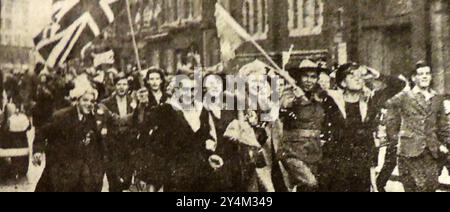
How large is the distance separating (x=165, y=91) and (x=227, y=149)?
0.31m

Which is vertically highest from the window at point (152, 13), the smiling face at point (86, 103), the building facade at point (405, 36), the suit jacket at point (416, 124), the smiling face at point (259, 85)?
the window at point (152, 13)

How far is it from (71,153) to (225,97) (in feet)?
1.97

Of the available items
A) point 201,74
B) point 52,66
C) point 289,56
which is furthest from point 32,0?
point 289,56

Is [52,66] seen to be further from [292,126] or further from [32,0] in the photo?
[292,126]

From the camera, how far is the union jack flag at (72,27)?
1.60 meters

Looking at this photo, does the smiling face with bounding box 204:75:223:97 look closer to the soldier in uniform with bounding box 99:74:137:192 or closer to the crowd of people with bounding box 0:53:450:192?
the crowd of people with bounding box 0:53:450:192

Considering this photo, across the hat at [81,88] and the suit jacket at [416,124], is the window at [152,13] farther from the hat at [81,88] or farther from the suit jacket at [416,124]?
the suit jacket at [416,124]

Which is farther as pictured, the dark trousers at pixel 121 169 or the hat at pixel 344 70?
the dark trousers at pixel 121 169

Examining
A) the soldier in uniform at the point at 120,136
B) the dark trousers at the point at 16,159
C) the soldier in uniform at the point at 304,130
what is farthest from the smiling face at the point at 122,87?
the soldier in uniform at the point at 304,130

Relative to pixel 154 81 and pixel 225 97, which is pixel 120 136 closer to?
pixel 154 81

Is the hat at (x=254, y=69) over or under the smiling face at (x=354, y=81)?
over

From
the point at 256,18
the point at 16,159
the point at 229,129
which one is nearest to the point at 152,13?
the point at 256,18

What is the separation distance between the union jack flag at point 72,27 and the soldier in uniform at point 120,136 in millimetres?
196

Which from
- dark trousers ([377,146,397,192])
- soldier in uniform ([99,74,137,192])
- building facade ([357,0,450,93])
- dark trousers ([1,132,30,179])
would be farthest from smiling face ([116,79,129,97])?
dark trousers ([377,146,397,192])
